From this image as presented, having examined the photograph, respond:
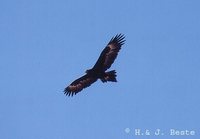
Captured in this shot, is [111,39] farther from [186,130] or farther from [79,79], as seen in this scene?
[186,130]

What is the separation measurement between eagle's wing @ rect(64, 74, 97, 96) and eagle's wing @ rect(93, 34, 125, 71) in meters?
0.49

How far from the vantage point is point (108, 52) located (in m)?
26.8

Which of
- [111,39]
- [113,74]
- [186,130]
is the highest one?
[111,39]

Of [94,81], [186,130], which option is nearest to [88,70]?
[94,81]

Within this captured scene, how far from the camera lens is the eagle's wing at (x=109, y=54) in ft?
87.7

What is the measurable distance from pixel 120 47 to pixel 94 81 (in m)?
1.38

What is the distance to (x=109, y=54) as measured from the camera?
1057 inches

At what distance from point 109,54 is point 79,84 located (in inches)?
66.1

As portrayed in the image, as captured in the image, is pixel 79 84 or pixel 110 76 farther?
pixel 79 84

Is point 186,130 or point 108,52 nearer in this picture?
point 186,130

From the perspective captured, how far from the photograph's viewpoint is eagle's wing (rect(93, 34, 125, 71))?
2673cm

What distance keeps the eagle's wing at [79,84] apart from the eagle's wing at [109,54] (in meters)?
0.49

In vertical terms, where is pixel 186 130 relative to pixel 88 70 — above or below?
below

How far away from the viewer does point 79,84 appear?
2781 centimetres
